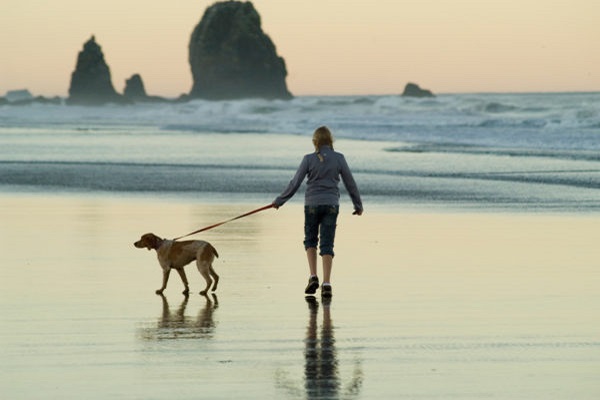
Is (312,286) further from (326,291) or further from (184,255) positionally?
(184,255)

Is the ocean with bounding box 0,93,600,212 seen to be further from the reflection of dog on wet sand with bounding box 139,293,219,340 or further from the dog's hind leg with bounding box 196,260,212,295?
the reflection of dog on wet sand with bounding box 139,293,219,340

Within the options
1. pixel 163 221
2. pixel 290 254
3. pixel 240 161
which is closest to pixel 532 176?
pixel 240 161

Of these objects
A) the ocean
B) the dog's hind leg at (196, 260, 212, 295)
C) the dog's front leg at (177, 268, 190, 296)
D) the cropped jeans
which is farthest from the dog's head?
the ocean

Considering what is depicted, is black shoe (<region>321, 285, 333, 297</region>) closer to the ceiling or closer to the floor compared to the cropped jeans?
closer to the floor

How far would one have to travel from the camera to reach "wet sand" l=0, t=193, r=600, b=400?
677 cm

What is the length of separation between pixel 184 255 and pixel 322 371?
3.75m

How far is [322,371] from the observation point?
7055 mm

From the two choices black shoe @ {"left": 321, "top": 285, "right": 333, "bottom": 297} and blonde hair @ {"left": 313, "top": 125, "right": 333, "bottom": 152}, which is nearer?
black shoe @ {"left": 321, "top": 285, "right": 333, "bottom": 297}

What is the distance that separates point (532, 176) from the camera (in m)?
25.8

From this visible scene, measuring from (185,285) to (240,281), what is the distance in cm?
68

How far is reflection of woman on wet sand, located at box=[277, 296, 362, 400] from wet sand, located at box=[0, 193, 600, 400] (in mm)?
12

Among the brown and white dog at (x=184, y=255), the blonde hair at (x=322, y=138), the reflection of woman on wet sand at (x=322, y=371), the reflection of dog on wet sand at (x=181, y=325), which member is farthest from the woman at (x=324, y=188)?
the reflection of woman on wet sand at (x=322, y=371)

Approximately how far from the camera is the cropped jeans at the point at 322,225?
1071cm

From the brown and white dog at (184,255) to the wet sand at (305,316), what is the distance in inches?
9.4
